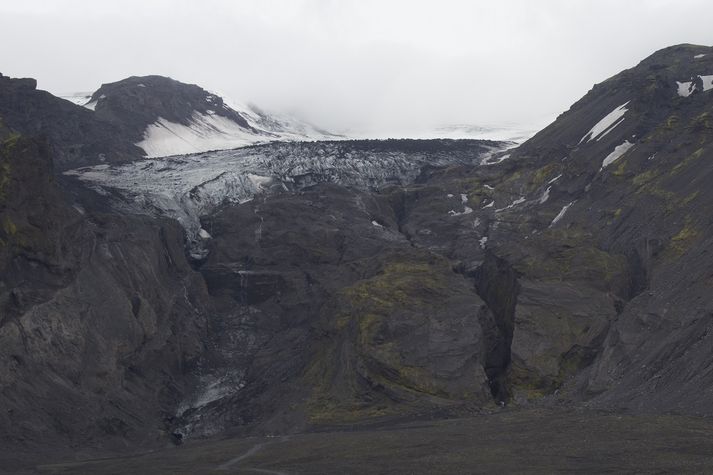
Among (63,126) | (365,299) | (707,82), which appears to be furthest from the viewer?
(63,126)

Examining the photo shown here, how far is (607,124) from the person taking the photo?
10312cm

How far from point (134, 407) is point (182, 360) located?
9688mm

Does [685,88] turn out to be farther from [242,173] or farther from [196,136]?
[196,136]

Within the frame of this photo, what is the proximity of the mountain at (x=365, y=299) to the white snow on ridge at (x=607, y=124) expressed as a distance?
379 mm

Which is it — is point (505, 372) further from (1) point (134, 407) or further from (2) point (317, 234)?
(2) point (317, 234)

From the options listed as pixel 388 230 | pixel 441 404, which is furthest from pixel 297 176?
pixel 441 404

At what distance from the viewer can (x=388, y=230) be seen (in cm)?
9638

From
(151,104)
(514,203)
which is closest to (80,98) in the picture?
(151,104)

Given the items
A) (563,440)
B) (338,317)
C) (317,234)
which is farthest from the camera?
(317,234)

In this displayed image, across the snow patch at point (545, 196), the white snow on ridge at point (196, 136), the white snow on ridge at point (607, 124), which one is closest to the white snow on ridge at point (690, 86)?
the white snow on ridge at point (607, 124)

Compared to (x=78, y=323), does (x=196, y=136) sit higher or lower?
higher

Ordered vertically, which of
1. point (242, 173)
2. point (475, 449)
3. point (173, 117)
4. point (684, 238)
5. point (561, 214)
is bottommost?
point (475, 449)

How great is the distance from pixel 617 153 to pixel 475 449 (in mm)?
56634

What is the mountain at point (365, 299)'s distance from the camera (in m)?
57.8
